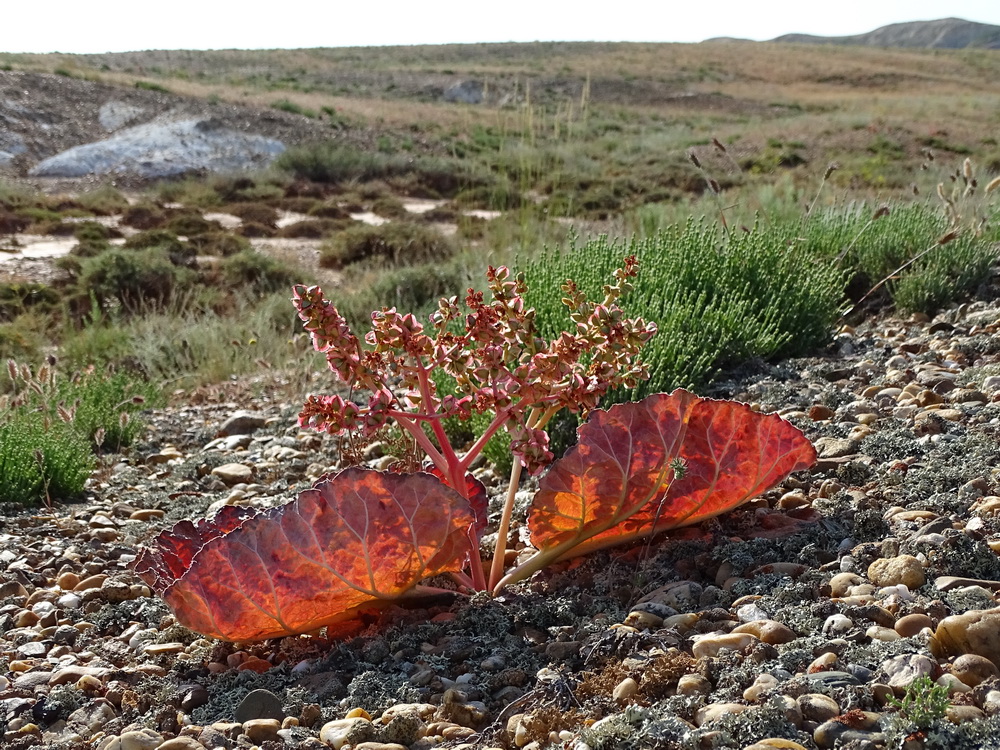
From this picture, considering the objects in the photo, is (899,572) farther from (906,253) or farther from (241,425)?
(906,253)

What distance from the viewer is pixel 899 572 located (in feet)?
6.37

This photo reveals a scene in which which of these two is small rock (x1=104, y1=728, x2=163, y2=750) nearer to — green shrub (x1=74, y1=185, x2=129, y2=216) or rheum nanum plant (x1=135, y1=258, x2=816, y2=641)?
rheum nanum plant (x1=135, y1=258, x2=816, y2=641)

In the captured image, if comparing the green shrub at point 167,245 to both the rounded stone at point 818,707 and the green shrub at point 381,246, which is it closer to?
the green shrub at point 381,246

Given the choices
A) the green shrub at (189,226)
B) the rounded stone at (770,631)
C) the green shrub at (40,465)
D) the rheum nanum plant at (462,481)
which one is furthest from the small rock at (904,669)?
the green shrub at (189,226)

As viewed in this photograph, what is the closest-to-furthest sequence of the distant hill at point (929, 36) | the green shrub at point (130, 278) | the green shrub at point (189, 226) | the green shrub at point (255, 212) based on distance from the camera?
the green shrub at point (130, 278) → the green shrub at point (189, 226) → the green shrub at point (255, 212) → the distant hill at point (929, 36)

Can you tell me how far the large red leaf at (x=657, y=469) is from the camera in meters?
2.17

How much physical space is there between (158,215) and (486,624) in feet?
56.7

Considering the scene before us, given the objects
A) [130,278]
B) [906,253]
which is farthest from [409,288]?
[906,253]

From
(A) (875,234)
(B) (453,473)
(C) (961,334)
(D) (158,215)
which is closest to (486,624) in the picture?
(B) (453,473)

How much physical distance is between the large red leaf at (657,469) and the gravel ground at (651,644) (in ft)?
0.37

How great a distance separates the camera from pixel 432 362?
7.40ft

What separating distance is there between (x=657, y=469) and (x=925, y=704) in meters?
0.91

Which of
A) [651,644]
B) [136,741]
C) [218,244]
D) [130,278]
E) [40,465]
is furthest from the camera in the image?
[218,244]

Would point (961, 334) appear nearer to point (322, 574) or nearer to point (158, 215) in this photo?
point (322, 574)
